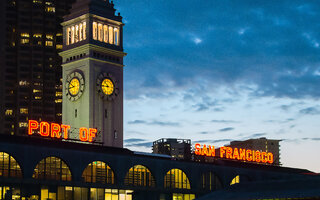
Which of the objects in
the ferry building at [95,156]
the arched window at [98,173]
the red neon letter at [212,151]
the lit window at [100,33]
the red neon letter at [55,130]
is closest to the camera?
the ferry building at [95,156]

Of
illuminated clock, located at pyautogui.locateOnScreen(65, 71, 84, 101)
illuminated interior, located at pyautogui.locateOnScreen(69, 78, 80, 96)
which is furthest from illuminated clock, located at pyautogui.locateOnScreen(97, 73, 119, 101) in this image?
illuminated interior, located at pyautogui.locateOnScreen(69, 78, 80, 96)

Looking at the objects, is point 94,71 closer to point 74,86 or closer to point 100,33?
point 74,86

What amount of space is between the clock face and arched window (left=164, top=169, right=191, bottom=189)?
26.6 meters

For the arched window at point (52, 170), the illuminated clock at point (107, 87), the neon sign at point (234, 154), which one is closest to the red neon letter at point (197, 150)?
the neon sign at point (234, 154)

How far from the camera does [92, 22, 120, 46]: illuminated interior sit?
5167 inches

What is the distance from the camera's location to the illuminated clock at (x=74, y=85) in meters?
129

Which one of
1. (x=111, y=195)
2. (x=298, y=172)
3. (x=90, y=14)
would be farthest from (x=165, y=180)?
(x=298, y=172)

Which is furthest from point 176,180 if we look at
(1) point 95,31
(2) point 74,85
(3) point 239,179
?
(1) point 95,31

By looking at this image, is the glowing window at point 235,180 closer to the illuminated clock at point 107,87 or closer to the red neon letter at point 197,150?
the red neon letter at point 197,150

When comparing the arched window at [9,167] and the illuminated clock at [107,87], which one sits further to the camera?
the illuminated clock at [107,87]

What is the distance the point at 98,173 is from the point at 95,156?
2846 millimetres

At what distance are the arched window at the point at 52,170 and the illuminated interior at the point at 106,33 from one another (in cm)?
4264

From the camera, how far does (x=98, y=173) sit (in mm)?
99500

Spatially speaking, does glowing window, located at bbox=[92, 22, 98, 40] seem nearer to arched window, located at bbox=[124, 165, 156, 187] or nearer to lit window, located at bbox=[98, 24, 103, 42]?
lit window, located at bbox=[98, 24, 103, 42]
